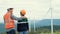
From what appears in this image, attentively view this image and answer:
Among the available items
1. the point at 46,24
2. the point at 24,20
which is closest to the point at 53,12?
the point at 46,24

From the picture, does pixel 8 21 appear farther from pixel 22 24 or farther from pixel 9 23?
pixel 22 24

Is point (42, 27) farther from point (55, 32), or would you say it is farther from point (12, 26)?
point (12, 26)

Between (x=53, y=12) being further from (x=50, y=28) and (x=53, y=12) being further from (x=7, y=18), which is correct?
(x=7, y=18)

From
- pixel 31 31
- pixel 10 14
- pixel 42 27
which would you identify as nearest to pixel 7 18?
pixel 10 14

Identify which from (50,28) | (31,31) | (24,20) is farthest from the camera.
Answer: (50,28)

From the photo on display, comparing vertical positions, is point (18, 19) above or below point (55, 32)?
above

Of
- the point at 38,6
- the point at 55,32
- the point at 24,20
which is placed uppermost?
the point at 38,6

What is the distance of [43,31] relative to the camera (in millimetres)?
4812

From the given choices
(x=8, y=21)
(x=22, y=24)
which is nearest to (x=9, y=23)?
(x=8, y=21)

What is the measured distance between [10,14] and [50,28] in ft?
4.59

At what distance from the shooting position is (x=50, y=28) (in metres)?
4.93

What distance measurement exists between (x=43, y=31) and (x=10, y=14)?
1.22 m

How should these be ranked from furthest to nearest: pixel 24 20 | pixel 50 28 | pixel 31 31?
pixel 50 28, pixel 31 31, pixel 24 20

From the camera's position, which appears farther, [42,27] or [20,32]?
[42,27]
